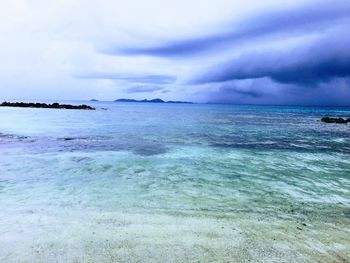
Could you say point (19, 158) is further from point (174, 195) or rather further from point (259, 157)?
point (259, 157)

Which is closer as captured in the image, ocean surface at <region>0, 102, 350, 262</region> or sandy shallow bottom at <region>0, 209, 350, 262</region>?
sandy shallow bottom at <region>0, 209, 350, 262</region>

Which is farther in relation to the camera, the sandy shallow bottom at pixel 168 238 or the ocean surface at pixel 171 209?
the ocean surface at pixel 171 209

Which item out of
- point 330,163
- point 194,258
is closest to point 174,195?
point 194,258

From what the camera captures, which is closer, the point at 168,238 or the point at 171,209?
the point at 168,238

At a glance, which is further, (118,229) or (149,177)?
(149,177)

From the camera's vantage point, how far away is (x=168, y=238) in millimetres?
6836

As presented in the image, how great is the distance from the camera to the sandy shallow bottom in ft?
19.8

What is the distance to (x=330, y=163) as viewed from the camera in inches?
658

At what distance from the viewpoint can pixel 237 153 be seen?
19.4 m

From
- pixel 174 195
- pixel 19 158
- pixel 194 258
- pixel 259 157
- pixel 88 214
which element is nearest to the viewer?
pixel 194 258

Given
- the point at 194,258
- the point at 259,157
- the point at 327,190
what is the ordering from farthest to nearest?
the point at 259,157
the point at 327,190
the point at 194,258

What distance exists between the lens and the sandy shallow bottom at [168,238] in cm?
603

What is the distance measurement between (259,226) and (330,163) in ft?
36.8

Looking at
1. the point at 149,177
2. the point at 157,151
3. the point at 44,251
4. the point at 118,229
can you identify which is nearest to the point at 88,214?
the point at 118,229
